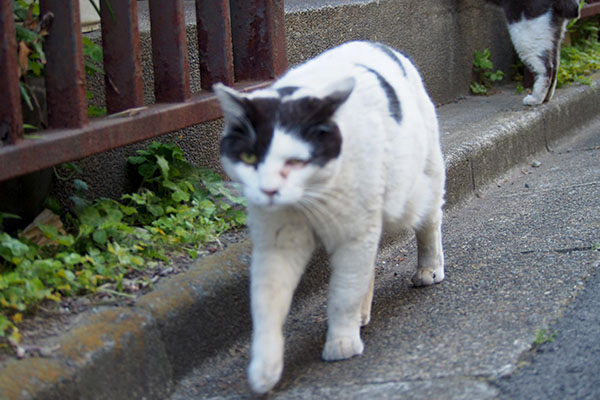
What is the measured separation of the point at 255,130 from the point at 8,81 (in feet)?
2.58

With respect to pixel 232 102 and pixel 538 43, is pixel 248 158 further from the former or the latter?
pixel 538 43

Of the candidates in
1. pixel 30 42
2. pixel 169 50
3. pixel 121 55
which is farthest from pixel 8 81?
pixel 169 50

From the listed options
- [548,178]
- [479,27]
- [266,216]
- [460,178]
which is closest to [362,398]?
[266,216]

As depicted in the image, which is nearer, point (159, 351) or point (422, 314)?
point (159, 351)

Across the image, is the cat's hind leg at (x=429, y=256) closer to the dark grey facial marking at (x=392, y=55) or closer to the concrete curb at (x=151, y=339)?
the concrete curb at (x=151, y=339)

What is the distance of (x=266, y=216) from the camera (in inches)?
95.7

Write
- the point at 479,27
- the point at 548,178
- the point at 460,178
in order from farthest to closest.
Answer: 1. the point at 479,27
2. the point at 548,178
3. the point at 460,178

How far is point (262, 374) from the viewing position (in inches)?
90.3

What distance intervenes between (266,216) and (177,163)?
49.6 inches

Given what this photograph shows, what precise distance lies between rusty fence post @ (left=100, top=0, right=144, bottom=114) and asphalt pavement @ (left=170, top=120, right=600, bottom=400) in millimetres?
1001

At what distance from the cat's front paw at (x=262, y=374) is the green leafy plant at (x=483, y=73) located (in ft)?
16.2

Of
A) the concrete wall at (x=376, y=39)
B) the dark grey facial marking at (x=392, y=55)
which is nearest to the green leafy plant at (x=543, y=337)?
the dark grey facial marking at (x=392, y=55)

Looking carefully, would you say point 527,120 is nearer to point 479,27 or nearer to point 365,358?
point 479,27

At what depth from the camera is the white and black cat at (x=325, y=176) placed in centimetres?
222
